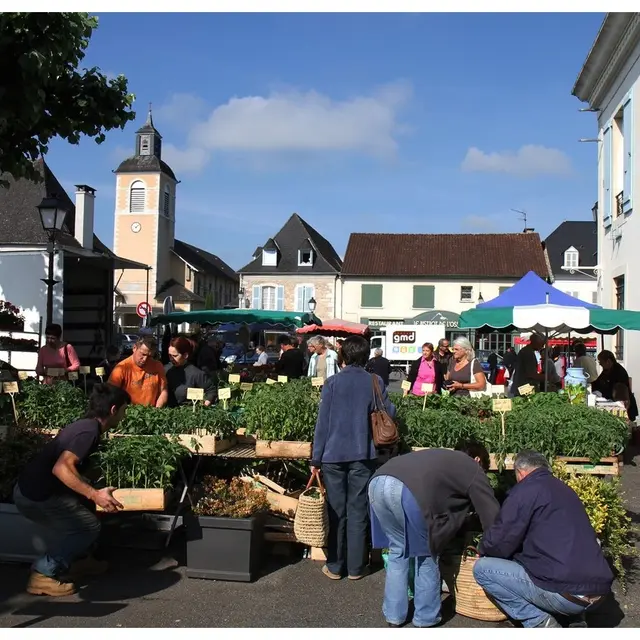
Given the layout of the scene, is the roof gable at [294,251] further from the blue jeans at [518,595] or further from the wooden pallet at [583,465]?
the blue jeans at [518,595]

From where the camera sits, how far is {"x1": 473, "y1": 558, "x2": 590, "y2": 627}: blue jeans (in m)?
3.98

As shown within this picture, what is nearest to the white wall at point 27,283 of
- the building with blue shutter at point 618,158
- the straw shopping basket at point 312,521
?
the straw shopping basket at point 312,521

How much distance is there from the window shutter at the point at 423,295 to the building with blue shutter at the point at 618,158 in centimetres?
2725

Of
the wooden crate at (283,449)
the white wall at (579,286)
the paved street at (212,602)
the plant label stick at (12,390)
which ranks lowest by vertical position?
the paved street at (212,602)

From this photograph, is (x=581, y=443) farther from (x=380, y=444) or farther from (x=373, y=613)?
(x=373, y=613)

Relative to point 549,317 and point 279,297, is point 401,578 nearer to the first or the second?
point 549,317

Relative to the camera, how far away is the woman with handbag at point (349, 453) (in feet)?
16.2

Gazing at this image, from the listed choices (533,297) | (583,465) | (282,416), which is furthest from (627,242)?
(282,416)

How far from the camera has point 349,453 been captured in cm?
491

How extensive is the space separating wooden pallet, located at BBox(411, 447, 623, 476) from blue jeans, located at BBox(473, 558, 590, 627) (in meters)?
1.18

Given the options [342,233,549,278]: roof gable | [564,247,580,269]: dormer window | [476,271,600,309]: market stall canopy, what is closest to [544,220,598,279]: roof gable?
[564,247,580,269]: dormer window

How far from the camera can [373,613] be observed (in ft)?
14.8

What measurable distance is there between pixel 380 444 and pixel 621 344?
1081 cm

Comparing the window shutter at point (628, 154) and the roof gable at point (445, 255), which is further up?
the roof gable at point (445, 255)
